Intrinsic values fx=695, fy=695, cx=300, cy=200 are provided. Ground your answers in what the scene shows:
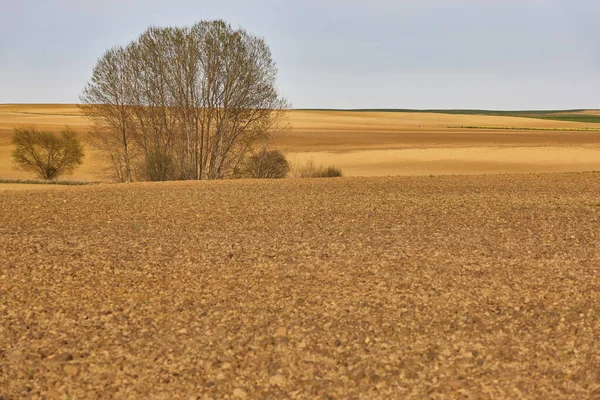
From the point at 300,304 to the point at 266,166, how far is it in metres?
25.5

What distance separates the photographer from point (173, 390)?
21.2 feet

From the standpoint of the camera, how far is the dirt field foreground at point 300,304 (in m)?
6.68

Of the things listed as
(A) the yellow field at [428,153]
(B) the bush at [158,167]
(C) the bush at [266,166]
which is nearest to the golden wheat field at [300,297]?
(B) the bush at [158,167]

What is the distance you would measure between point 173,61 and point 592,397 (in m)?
29.2

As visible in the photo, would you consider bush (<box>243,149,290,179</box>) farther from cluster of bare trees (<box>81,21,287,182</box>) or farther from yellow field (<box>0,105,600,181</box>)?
yellow field (<box>0,105,600,181</box>)

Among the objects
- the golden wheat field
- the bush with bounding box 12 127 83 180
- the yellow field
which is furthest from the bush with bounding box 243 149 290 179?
the bush with bounding box 12 127 83 180

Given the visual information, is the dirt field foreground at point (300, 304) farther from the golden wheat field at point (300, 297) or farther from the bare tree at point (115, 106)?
the bare tree at point (115, 106)

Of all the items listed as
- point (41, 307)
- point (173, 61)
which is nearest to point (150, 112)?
point (173, 61)

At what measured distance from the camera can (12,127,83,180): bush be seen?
43219 millimetres

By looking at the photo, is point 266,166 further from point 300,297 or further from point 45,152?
point 300,297

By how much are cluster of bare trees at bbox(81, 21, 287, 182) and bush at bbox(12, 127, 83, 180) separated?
35.2ft

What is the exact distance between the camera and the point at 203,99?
108 ft

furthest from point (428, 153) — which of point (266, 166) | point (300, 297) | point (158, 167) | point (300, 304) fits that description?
point (300, 304)

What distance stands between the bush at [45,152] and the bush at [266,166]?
1585 cm
